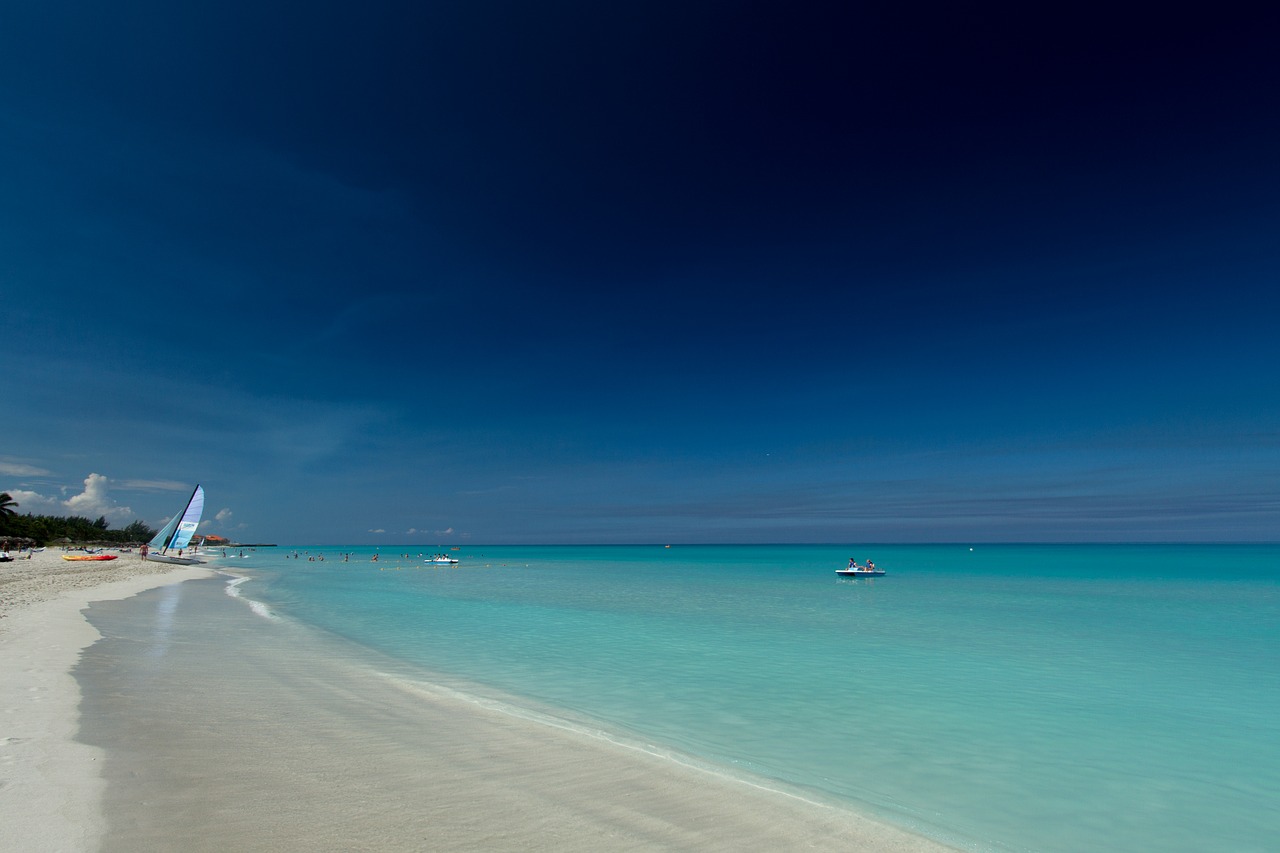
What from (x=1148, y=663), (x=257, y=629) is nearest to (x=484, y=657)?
(x=257, y=629)

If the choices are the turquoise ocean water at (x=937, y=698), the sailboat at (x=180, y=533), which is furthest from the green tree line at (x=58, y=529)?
the turquoise ocean water at (x=937, y=698)

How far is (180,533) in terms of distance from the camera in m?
66.6

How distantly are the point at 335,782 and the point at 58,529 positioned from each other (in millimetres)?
146904

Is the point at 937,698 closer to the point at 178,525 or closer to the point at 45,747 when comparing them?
the point at 45,747

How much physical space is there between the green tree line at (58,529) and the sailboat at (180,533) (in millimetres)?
30887

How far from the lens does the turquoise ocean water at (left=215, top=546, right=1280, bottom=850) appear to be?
745 centimetres

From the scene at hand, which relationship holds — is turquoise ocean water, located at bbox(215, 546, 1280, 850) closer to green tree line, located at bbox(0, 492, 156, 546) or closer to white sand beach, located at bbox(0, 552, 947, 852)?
white sand beach, located at bbox(0, 552, 947, 852)

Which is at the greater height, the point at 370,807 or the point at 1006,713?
the point at 370,807

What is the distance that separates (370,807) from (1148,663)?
66.6 ft

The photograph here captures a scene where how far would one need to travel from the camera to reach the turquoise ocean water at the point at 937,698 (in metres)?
7.45

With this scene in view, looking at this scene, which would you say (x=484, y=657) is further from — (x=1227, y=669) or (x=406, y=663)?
(x=1227, y=669)

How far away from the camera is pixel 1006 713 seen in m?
11.4

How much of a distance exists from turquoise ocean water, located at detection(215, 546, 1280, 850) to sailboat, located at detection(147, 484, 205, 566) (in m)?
47.4

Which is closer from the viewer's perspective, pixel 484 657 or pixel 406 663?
pixel 406 663
